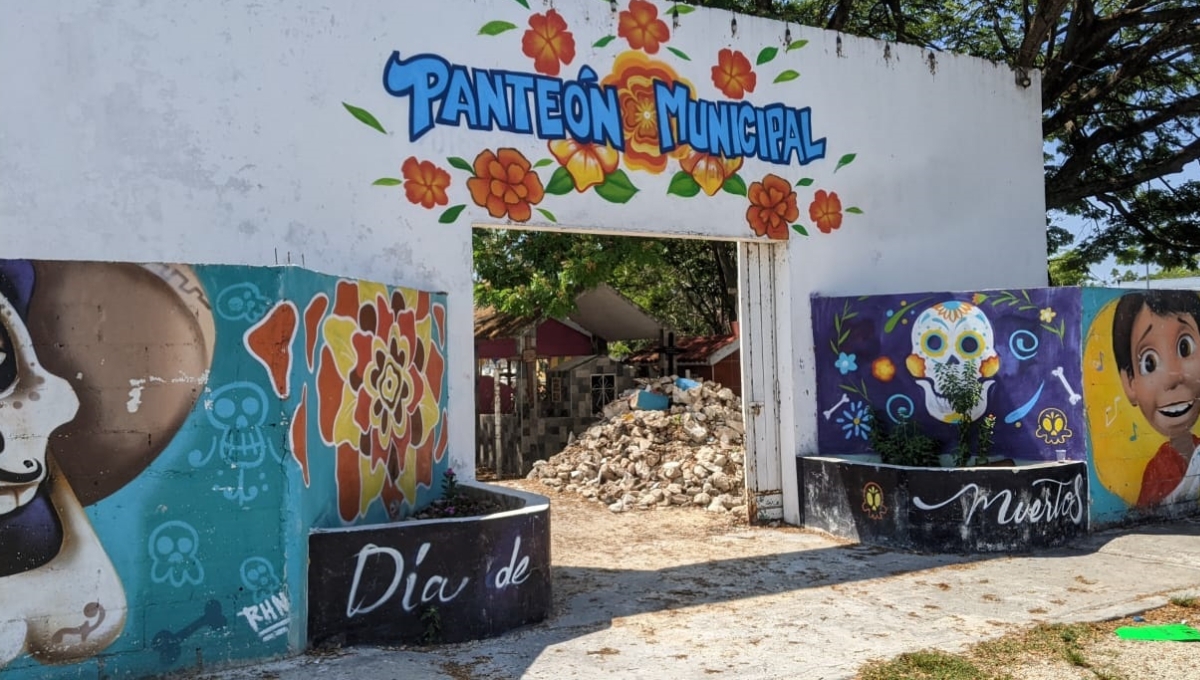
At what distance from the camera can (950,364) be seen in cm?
970

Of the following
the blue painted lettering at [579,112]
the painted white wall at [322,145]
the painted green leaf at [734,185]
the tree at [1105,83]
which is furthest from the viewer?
the tree at [1105,83]


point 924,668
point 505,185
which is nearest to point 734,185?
point 505,185

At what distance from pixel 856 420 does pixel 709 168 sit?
9.95 feet

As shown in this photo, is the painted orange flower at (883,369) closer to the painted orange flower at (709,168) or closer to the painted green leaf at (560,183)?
the painted orange flower at (709,168)

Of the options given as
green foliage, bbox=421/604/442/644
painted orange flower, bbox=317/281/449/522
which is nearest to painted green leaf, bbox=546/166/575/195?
painted orange flower, bbox=317/281/449/522

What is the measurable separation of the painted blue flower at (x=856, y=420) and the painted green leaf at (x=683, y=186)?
2.81 m

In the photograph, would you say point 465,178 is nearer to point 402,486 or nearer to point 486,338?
point 402,486

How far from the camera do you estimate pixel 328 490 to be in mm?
6109

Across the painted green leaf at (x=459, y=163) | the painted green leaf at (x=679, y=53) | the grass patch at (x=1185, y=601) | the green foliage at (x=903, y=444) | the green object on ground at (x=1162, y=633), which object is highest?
the painted green leaf at (x=679, y=53)

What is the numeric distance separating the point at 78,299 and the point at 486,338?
13.1m

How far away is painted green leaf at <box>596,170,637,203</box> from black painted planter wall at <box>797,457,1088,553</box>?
337cm

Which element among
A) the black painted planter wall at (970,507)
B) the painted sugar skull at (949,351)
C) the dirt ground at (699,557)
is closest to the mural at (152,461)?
the dirt ground at (699,557)

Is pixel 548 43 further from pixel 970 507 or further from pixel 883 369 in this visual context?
pixel 970 507

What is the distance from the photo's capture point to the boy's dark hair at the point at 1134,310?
371 inches
